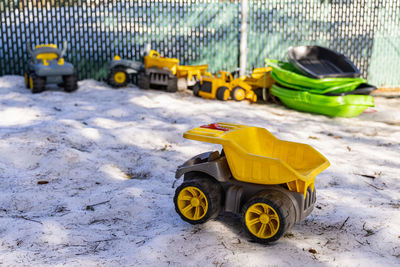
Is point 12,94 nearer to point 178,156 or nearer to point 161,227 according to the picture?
point 178,156

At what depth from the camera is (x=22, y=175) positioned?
322 cm

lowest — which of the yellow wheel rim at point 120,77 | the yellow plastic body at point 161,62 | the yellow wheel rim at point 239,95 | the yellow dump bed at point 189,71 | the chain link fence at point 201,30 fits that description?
the yellow wheel rim at point 239,95

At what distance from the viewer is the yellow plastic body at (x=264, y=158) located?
2227 mm

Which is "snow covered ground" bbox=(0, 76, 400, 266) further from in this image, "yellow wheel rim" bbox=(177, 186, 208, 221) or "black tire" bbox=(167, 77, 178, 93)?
"black tire" bbox=(167, 77, 178, 93)

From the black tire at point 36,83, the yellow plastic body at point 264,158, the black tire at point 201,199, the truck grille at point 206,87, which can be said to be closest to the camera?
the yellow plastic body at point 264,158

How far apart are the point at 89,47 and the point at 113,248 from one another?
18.4ft

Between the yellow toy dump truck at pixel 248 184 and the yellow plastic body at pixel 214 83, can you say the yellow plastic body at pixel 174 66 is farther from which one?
the yellow toy dump truck at pixel 248 184

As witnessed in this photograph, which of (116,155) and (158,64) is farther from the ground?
(158,64)

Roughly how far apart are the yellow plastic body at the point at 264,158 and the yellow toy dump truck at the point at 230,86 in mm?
3780

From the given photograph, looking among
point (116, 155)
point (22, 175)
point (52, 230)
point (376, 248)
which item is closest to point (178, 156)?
point (116, 155)

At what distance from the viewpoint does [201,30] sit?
296 inches

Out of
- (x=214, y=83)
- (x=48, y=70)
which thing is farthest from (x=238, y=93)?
(x=48, y=70)

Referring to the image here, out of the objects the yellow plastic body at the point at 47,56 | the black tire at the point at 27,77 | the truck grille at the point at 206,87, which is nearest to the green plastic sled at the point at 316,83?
the truck grille at the point at 206,87

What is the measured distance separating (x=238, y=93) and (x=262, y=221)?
14.4 ft
